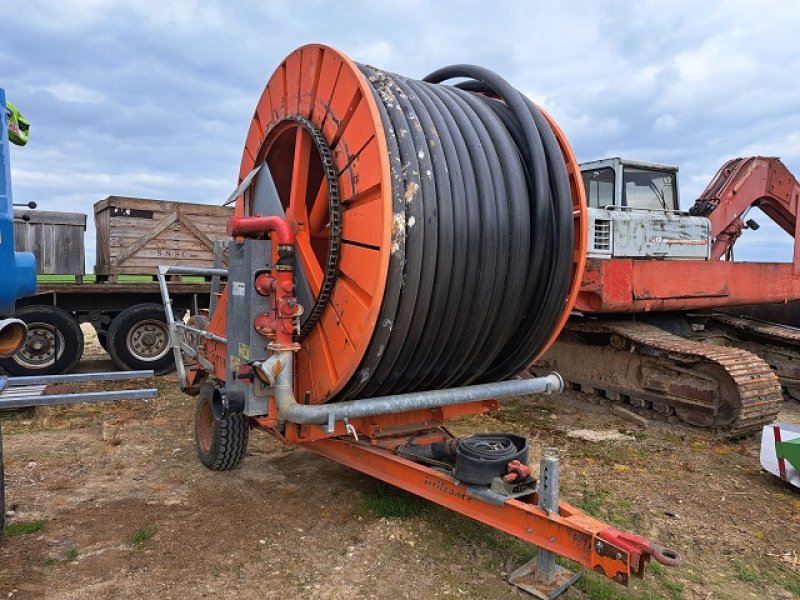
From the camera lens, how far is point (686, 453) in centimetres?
593

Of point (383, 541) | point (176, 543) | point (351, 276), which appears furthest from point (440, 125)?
point (176, 543)

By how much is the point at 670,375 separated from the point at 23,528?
617 cm

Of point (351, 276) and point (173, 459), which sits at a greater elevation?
point (351, 276)

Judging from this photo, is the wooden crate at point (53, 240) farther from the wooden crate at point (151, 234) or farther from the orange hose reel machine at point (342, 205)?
the orange hose reel machine at point (342, 205)

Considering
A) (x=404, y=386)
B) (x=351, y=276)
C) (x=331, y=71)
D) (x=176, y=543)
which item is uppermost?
(x=331, y=71)

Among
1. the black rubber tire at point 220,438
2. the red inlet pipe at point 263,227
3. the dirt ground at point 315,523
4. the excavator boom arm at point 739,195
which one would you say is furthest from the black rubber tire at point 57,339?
the excavator boom arm at point 739,195

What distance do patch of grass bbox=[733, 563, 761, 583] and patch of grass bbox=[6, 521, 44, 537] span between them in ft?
14.0

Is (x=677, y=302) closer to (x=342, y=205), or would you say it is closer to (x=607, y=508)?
(x=607, y=508)

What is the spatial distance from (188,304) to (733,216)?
335 inches

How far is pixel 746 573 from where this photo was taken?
3.67 meters

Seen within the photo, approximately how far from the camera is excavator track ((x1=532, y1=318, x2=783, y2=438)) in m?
6.30

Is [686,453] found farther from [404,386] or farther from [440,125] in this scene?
[440,125]

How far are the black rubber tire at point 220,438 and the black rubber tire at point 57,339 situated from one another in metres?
4.30

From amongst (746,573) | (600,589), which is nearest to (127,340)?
(600,589)
